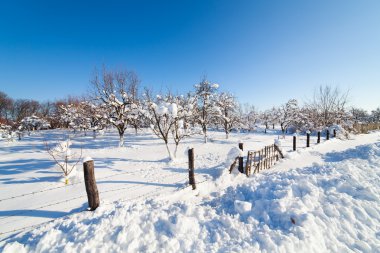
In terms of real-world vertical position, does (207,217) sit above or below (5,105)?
below

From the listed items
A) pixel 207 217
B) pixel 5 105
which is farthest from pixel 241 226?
pixel 5 105

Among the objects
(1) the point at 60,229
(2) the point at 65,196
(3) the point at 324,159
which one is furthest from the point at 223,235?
(3) the point at 324,159

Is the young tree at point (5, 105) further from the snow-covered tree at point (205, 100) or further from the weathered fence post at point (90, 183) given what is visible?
the weathered fence post at point (90, 183)

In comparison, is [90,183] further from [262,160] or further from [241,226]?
[262,160]

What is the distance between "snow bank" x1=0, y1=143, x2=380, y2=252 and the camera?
3.19 meters

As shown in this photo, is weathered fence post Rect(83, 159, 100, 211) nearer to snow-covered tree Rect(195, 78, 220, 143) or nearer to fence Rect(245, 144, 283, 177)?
fence Rect(245, 144, 283, 177)

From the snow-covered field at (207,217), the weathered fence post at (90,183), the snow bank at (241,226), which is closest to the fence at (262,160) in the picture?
the snow-covered field at (207,217)

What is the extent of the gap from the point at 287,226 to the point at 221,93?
22.2 meters

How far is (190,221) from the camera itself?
3840mm

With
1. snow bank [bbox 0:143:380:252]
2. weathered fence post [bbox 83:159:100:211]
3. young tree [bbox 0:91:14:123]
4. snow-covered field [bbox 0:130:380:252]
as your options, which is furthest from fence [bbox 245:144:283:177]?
young tree [bbox 0:91:14:123]

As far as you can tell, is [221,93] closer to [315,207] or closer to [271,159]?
[271,159]

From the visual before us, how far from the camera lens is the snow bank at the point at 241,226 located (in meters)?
3.19

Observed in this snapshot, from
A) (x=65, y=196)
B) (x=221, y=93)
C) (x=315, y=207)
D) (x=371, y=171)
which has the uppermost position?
(x=221, y=93)

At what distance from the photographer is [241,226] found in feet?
12.4
